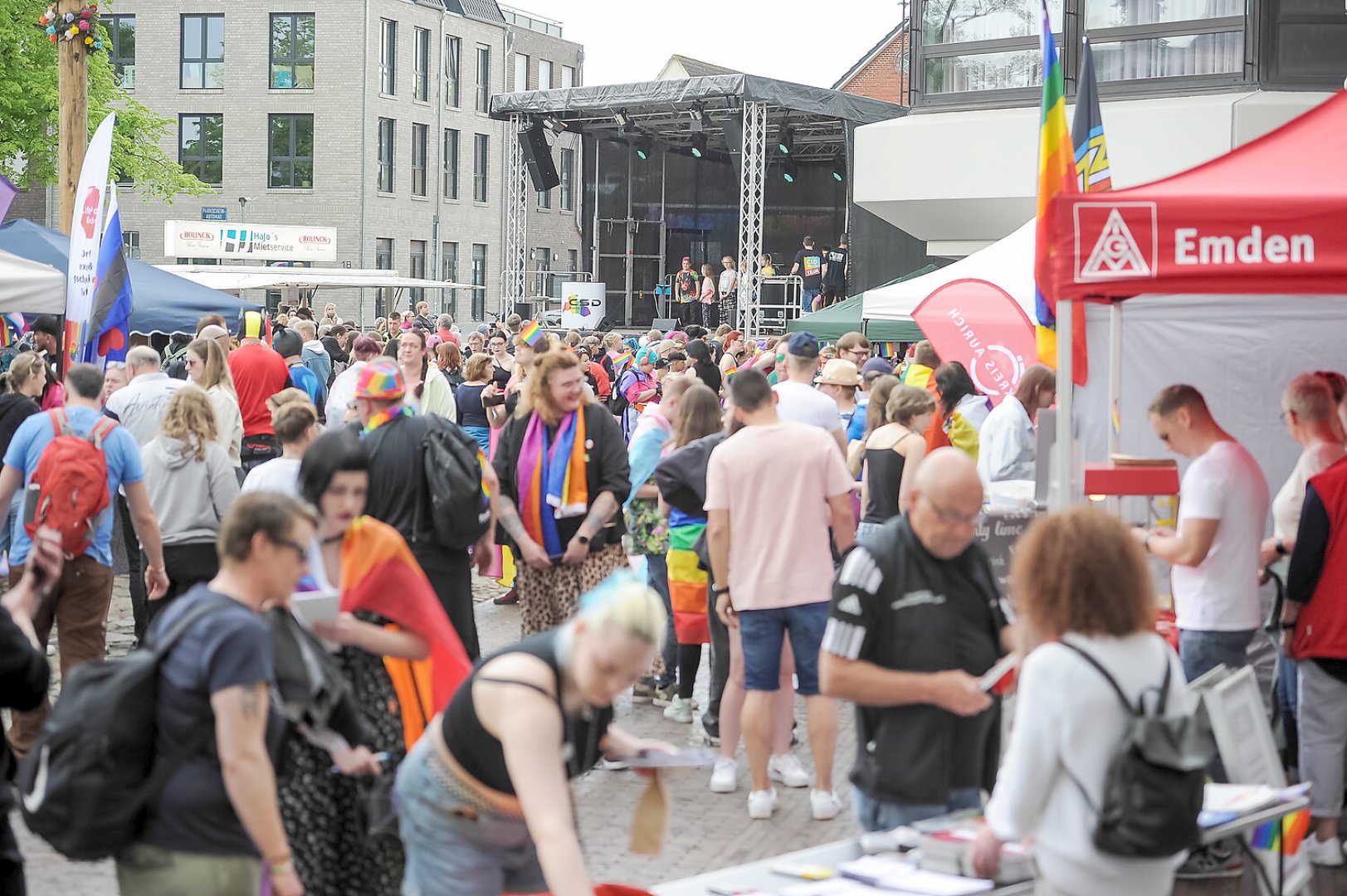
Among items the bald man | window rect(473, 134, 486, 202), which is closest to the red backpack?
the bald man

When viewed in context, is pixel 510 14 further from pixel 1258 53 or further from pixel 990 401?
pixel 990 401

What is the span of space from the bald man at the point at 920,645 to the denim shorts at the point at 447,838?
1127 mm

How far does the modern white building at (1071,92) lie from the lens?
52.6ft

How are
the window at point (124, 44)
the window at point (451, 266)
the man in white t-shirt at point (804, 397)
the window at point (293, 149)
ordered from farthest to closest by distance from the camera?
the window at point (451, 266) → the window at point (124, 44) → the window at point (293, 149) → the man in white t-shirt at point (804, 397)

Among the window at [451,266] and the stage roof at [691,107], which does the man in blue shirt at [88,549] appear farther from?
the window at [451,266]

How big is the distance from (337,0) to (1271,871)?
152 ft

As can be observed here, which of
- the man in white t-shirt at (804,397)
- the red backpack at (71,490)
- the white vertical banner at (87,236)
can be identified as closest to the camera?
the red backpack at (71,490)

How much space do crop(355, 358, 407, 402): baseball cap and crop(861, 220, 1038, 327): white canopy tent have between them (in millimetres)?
5414

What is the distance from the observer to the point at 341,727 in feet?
12.6

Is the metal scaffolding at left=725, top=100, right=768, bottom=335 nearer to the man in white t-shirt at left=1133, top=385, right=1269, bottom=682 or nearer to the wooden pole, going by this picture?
the wooden pole

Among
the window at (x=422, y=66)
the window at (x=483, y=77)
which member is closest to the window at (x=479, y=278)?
the window at (x=483, y=77)

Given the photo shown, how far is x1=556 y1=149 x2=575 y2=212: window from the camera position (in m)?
54.8

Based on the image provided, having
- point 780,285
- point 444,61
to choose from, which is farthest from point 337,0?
point 780,285

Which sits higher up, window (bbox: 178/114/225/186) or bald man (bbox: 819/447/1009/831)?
window (bbox: 178/114/225/186)
